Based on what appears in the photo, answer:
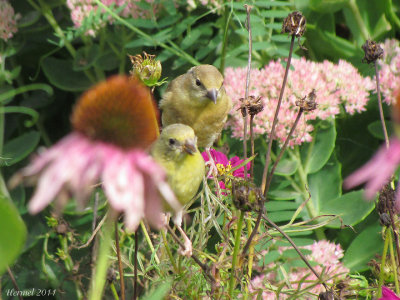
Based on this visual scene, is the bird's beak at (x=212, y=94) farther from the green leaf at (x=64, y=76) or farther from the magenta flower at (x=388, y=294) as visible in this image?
the magenta flower at (x=388, y=294)

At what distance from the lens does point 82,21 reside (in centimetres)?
132

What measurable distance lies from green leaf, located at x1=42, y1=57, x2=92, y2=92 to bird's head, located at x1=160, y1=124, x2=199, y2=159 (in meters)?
0.83

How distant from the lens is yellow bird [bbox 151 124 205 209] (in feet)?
2.23

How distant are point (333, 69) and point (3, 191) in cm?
76

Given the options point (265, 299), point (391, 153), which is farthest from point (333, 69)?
point (391, 153)

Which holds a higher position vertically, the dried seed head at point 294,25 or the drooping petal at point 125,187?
the dried seed head at point 294,25

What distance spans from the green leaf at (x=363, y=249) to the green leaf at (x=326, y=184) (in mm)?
100

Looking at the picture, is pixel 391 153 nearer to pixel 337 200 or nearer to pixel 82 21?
pixel 337 200

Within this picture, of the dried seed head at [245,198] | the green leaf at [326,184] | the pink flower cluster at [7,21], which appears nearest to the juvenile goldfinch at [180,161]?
the dried seed head at [245,198]

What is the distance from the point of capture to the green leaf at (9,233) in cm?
39

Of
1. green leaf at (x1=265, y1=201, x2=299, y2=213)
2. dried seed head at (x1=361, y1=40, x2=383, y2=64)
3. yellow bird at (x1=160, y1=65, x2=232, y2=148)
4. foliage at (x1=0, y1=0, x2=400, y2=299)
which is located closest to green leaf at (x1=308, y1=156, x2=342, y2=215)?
foliage at (x1=0, y1=0, x2=400, y2=299)

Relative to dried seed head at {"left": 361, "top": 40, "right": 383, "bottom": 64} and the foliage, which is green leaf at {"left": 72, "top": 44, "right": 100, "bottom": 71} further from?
dried seed head at {"left": 361, "top": 40, "right": 383, "bottom": 64}

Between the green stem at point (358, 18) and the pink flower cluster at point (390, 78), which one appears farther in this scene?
the green stem at point (358, 18)

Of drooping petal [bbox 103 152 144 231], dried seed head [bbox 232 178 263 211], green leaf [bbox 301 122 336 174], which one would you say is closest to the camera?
drooping petal [bbox 103 152 144 231]
